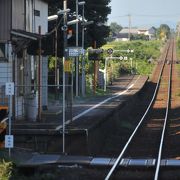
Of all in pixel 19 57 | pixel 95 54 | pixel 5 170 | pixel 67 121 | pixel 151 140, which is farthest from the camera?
pixel 95 54

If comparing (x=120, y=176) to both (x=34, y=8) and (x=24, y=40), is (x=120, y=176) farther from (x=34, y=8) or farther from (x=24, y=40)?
(x=34, y=8)

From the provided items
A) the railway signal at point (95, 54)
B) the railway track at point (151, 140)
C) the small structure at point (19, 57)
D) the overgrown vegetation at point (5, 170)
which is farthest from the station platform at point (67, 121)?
the railway signal at point (95, 54)

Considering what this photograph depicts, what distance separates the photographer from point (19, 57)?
22.6 meters

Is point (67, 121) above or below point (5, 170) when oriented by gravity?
above

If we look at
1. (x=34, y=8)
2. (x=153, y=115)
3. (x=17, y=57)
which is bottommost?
(x=153, y=115)

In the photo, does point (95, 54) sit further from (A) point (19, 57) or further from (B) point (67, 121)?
(B) point (67, 121)

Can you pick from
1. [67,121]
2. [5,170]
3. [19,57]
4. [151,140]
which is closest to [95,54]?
[151,140]

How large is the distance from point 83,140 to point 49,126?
1.49 metres

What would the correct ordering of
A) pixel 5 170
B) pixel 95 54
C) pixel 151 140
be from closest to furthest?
pixel 5 170 < pixel 151 140 < pixel 95 54

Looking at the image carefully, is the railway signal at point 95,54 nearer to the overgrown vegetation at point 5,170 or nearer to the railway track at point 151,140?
the railway track at point 151,140

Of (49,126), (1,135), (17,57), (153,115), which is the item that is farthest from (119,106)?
(1,135)

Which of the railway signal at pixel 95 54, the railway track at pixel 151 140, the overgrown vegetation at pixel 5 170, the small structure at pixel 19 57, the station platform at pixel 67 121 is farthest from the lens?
the railway signal at pixel 95 54

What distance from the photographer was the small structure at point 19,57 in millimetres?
20812

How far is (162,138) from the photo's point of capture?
76.1 feet
